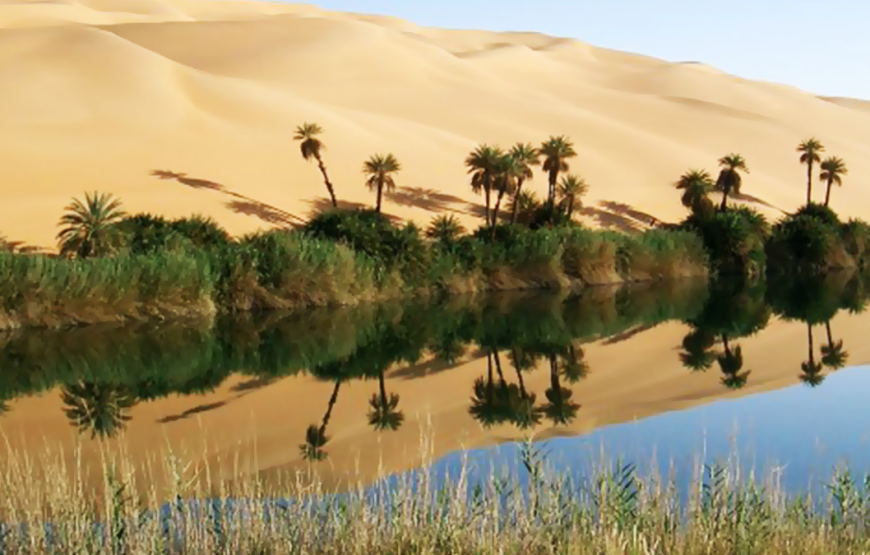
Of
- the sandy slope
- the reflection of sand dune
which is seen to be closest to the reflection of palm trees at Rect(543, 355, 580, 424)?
the reflection of sand dune

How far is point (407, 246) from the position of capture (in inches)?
1297

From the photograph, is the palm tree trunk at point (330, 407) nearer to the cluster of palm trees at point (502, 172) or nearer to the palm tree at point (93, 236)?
the palm tree at point (93, 236)

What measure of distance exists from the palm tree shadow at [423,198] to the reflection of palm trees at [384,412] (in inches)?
1304

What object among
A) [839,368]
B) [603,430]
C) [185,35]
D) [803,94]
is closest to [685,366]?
[839,368]

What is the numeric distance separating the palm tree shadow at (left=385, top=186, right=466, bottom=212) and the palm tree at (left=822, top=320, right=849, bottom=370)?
28.0m

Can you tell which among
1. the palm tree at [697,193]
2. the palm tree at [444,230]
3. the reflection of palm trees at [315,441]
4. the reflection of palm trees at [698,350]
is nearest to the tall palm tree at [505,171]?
the palm tree at [444,230]

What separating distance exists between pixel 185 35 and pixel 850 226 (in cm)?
4666

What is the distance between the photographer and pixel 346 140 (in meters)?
56.5

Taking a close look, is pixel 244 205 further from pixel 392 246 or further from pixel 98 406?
pixel 98 406

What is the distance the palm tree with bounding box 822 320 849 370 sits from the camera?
68.6ft

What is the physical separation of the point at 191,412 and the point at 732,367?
9532mm

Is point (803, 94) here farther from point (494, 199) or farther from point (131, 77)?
point (131, 77)

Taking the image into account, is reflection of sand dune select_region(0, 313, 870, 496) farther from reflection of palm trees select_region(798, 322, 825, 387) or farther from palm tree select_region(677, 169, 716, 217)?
palm tree select_region(677, 169, 716, 217)

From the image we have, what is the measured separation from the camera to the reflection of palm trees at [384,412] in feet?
49.5
